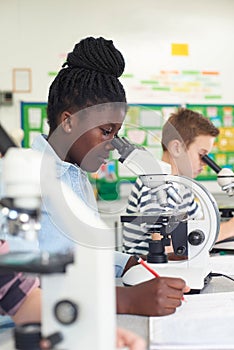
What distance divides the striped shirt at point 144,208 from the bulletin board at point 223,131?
186 cm

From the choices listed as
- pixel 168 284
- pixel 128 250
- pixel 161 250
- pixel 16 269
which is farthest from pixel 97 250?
pixel 128 250

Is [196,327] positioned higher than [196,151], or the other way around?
[196,151]

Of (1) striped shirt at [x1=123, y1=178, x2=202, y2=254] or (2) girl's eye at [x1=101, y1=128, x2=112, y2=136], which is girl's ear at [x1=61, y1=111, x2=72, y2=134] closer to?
(2) girl's eye at [x1=101, y1=128, x2=112, y2=136]

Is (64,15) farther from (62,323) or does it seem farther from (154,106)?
(62,323)

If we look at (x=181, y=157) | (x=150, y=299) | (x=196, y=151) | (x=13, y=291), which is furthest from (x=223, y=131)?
(x=13, y=291)

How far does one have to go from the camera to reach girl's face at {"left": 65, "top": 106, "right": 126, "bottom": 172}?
124 cm

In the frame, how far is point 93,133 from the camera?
1236 millimetres

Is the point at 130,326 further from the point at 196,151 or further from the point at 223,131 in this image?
the point at 223,131

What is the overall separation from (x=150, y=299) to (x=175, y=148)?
1018mm

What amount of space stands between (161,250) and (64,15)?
2395 millimetres

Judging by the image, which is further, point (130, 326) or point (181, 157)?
point (181, 157)

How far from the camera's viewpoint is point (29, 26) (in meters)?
3.27

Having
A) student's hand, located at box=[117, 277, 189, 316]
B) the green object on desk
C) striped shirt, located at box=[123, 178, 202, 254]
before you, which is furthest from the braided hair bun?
the green object on desk

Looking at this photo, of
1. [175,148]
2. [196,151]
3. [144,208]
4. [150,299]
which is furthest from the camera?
[196,151]
